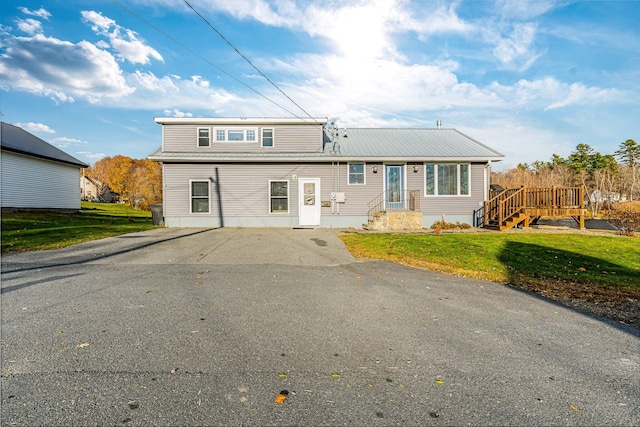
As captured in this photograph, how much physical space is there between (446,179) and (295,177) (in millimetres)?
7504

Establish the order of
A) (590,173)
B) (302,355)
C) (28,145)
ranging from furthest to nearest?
(590,173) < (28,145) < (302,355)

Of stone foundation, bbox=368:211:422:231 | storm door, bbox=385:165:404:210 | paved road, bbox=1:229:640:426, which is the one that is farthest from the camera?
storm door, bbox=385:165:404:210

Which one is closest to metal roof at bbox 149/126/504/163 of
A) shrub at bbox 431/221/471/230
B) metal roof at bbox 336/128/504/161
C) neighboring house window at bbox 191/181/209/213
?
metal roof at bbox 336/128/504/161

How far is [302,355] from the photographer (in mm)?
3137

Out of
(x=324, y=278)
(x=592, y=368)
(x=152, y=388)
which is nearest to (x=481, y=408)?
(x=592, y=368)

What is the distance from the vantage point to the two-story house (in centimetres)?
1608

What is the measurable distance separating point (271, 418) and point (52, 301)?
4162mm

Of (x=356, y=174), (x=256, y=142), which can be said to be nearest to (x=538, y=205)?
(x=356, y=174)

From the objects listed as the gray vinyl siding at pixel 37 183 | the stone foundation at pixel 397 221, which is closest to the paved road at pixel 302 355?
the stone foundation at pixel 397 221

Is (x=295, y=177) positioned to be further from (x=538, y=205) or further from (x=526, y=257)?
(x=538, y=205)

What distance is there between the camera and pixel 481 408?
91.6 inches

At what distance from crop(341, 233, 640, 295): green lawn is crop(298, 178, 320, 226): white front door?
425 cm

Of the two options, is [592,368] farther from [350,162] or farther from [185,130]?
[185,130]

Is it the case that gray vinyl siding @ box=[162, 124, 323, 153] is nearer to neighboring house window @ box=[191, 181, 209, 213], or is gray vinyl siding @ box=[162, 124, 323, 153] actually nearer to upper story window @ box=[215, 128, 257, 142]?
upper story window @ box=[215, 128, 257, 142]
